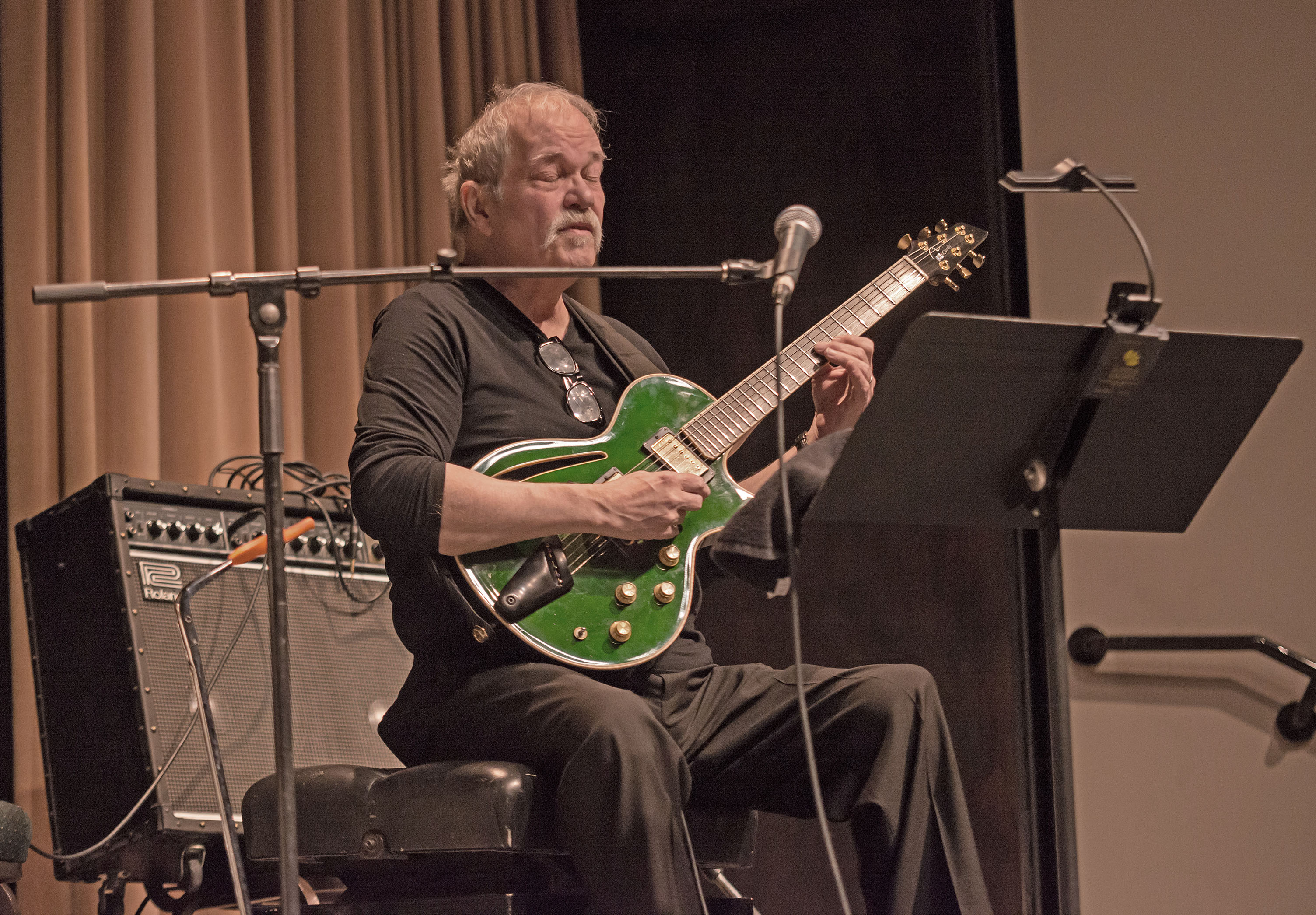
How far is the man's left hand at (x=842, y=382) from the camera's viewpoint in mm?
2012

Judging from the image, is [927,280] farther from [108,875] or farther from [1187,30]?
[108,875]

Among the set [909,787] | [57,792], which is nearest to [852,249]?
[909,787]

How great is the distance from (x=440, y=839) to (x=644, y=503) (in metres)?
0.50

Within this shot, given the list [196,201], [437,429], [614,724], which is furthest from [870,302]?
[196,201]

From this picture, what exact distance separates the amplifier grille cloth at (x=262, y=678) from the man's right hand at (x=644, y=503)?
637mm

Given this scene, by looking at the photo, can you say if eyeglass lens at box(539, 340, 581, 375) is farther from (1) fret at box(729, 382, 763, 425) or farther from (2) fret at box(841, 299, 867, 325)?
(2) fret at box(841, 299, 867, 325)

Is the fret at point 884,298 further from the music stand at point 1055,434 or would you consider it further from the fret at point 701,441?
the music stand at point 1055,434

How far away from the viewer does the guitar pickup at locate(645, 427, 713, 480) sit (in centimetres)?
196

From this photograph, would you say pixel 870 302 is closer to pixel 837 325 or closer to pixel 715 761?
pixel 837 325

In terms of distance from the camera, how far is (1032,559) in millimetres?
2990

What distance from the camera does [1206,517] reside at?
2.78 metres

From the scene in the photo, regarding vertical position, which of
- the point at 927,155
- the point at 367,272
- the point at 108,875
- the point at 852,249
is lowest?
the point at 108,875

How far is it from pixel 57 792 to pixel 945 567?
1856mm

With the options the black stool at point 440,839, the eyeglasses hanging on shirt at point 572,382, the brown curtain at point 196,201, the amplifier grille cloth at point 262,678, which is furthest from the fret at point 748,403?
the brown curtain at point 196,201
